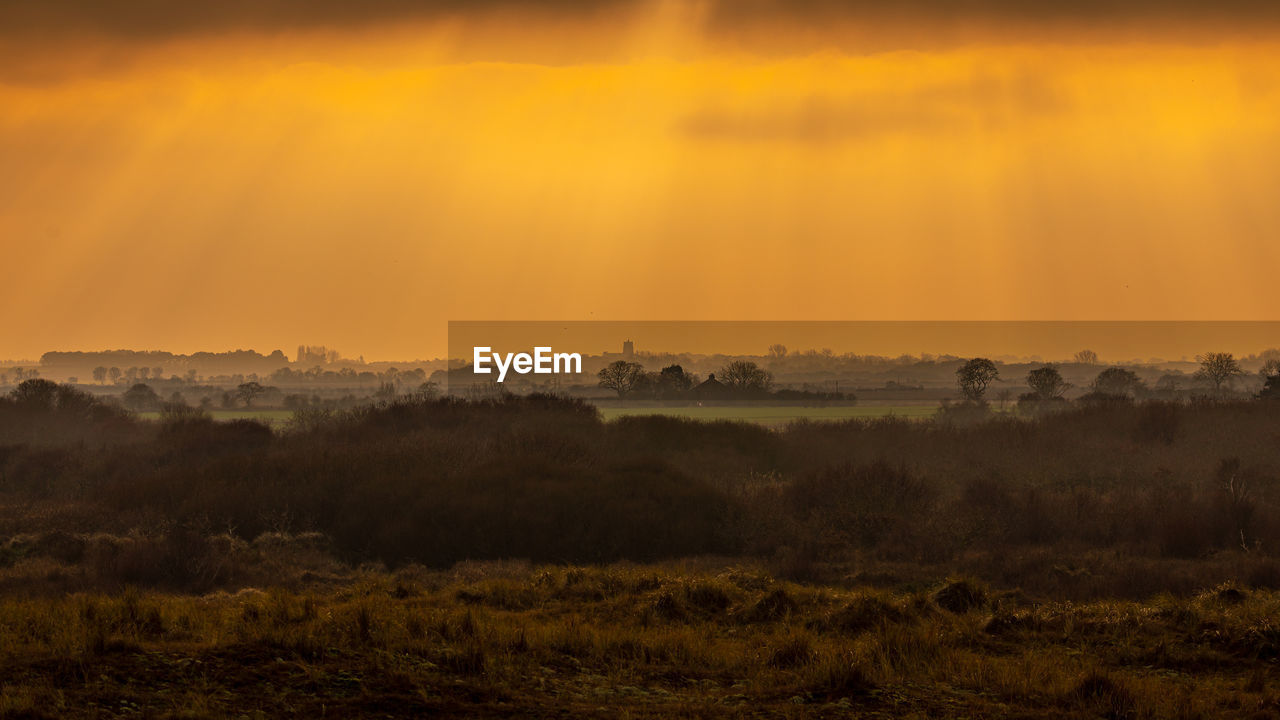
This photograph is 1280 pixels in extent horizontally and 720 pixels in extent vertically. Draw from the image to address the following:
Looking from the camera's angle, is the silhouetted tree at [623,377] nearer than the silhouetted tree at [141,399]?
Yes

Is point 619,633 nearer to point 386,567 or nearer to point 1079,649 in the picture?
point 1079,649

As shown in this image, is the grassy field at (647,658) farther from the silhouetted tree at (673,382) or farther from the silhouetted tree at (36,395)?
the silhouetted tree at (673,382)

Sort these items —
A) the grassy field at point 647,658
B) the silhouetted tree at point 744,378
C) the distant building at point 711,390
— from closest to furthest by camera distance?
the grassy field at point 647,658 < the distant building at point 711,390 < the silhouetted tree at point 744,378

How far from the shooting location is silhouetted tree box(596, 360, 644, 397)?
441ft

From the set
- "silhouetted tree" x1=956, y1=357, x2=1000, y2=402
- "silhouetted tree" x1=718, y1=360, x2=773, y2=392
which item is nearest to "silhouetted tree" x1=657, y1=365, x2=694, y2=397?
"silhouetted tree" x1=718, y1=360, x2=773, y2=392

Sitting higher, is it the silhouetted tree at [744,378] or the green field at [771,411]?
the silhouetted tree at [744,378]

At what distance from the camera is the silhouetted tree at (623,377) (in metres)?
134

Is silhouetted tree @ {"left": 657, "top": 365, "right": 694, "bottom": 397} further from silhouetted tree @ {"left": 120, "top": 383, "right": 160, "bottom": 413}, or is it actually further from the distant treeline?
silhouetted tree @ {"left": 120, "top": 383, "right": 160, "bottom": 413}

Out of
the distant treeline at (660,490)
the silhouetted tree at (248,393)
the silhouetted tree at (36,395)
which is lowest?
the distant treeline at (660,490)

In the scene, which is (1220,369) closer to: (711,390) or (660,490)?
(711,390)

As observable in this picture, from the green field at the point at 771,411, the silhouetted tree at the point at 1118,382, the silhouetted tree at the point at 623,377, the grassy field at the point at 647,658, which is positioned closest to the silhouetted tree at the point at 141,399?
the silhouetted tree at the point at 623,377

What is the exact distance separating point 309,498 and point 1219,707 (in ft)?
111

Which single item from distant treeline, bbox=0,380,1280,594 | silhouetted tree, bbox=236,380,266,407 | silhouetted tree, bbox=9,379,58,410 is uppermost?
silhouetted tree, bbox=9,379,58,410

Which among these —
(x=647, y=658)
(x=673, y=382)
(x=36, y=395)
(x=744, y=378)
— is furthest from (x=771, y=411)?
(x=647, y=658)
